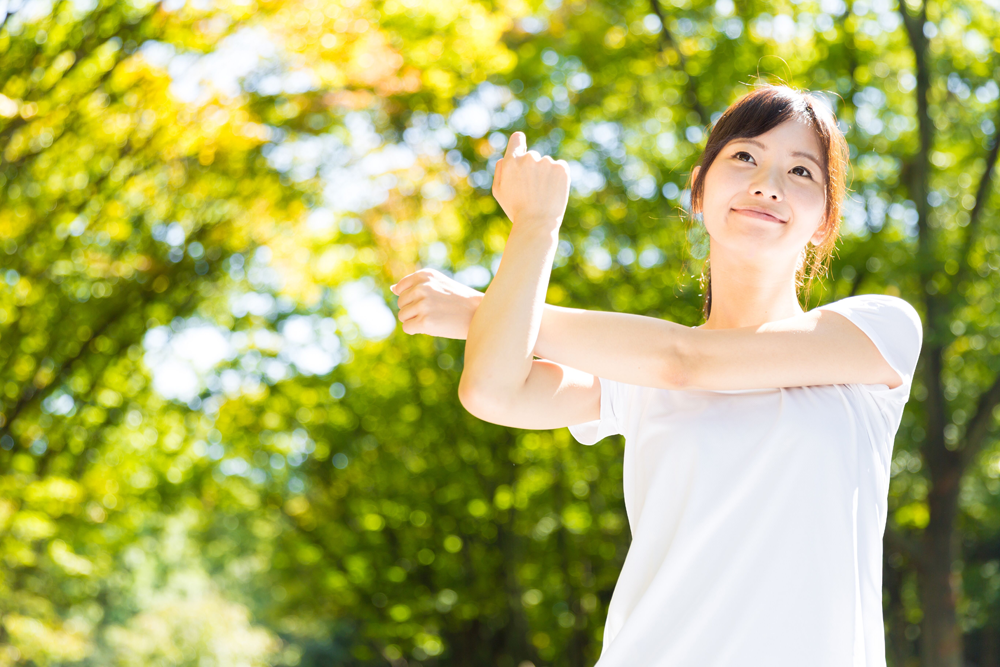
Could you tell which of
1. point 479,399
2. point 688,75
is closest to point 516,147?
point 479,399

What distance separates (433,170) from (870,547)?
7.03m

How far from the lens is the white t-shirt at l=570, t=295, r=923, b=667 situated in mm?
1129

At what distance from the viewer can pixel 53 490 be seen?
6.52 meters

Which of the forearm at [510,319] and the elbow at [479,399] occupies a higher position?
the forearm at [510,319]

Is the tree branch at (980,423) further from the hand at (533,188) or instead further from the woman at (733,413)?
the hand at (533,188)

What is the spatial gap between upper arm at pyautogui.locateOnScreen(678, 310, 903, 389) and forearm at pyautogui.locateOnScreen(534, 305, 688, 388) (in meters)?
0.02

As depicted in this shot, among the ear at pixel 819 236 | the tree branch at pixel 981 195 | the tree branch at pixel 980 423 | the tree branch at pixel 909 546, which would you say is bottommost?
the tree branch at pixel 909 546

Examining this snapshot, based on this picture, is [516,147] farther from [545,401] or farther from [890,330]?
[890,330]

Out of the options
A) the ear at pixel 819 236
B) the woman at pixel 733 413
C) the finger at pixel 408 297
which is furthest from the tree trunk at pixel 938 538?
the finger at pixel 408 297

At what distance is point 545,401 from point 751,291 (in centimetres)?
37

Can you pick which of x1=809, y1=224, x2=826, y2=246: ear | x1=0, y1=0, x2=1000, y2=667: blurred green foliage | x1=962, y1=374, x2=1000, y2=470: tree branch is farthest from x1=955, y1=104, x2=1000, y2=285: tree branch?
x1=809, y1=224, x2=826, y2=246: ear

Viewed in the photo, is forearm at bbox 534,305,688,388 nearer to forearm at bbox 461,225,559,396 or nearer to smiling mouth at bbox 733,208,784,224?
forearm at bbox 461,225,559,396

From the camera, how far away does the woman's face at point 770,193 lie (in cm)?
128

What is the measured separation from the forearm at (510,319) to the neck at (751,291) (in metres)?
0.37
